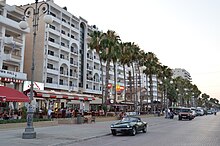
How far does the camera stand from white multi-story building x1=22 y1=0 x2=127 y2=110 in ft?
189

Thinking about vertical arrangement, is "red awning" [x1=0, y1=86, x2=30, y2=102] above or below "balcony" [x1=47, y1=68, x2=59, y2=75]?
below

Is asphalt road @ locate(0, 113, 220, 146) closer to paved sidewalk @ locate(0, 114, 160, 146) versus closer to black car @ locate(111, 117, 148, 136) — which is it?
paved sidewalk @ locate(0, 114, 160, 146)

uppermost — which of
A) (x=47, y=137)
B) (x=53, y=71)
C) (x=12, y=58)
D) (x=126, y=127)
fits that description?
(x=12, y=58)

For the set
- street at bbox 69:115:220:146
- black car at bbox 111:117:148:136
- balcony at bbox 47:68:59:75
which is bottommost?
street at bbox 69:115:220:146

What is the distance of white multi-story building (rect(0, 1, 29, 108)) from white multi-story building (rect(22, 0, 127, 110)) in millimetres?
6431

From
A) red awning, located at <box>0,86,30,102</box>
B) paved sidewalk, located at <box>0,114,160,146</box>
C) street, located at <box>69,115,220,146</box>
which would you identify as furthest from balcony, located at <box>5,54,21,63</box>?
street, located at <box>69,115,220,146</box>

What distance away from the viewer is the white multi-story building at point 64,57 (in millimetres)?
57688

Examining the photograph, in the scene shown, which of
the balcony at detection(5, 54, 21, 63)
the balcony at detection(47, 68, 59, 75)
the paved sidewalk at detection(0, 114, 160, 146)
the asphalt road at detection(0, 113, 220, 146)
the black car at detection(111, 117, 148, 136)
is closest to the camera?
the paved sidewalk at detection(0, 114, 160, 146)

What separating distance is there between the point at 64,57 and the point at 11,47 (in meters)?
20.3

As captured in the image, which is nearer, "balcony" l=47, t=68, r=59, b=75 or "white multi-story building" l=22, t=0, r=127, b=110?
"white multi-story building" l=22, t=0, r=127, b=110

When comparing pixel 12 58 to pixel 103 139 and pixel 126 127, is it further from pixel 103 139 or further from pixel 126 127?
pixel 103 139

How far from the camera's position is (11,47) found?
46031 millimetres

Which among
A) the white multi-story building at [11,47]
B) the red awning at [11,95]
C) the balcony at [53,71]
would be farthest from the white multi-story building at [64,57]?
the red awning at [11,95]

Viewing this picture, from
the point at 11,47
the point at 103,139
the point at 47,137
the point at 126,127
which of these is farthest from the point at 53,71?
the point at 103,139
